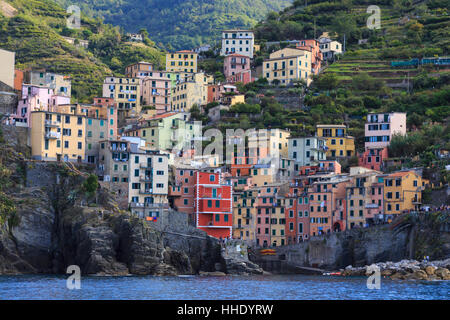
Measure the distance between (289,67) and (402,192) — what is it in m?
47.5

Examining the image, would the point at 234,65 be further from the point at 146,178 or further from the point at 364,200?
the point at 364,200

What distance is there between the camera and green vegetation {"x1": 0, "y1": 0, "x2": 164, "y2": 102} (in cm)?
15738

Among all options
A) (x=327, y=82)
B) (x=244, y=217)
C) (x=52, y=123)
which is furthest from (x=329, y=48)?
(x=52, y=123)

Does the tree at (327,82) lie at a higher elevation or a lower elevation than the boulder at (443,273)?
higher

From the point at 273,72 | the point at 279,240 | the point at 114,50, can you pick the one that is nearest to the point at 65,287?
the point at 279,240

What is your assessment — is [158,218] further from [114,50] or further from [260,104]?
[114,50]

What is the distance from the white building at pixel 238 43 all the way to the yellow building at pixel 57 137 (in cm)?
6127

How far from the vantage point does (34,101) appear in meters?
109

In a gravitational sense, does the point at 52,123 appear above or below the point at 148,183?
above

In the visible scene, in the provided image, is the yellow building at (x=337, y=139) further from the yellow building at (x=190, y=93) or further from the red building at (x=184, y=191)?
the yellow building at (x=190, y=93)

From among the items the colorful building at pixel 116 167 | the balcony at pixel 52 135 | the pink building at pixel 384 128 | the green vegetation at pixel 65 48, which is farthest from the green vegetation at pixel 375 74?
the balcony at pixel 52 135

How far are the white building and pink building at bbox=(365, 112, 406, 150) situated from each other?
45319mm

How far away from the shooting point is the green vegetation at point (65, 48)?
157375 millimetres
